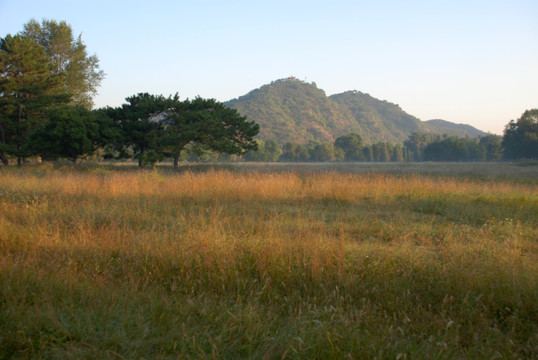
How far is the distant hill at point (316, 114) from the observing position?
→ 128m

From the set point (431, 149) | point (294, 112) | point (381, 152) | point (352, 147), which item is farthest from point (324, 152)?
point (294, 112)

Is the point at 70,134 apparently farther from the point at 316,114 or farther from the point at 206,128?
the point at 316,114

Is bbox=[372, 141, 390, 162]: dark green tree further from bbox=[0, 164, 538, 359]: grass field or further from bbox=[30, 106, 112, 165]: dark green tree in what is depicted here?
bbox=[0, 164, 538, 359]: grass field

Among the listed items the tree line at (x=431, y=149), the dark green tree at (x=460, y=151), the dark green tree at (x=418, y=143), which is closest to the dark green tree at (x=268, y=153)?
the tree line at (x=431, y=149)

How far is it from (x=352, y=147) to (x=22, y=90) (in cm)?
8650

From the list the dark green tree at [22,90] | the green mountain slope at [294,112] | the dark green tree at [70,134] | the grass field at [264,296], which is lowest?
the grass field at [264,296]

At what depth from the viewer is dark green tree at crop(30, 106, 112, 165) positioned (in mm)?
18484

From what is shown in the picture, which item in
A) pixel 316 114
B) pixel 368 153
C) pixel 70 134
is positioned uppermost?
pixel 316 114

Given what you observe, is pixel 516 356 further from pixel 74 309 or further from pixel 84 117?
pixel 84 117

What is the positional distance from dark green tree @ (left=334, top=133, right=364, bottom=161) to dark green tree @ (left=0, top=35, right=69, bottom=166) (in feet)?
276

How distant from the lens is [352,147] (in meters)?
95.2

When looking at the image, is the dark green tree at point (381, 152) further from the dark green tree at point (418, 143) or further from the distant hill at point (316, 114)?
the distant hill at point (316, 114)

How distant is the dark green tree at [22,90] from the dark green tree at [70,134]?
5.79 ft

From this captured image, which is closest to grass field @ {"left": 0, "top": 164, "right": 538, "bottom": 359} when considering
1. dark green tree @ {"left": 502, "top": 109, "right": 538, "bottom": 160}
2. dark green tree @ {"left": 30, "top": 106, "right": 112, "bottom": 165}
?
dark green tree @ {"left": 30, "top": 106, "right": 112, "bottom": 165}
